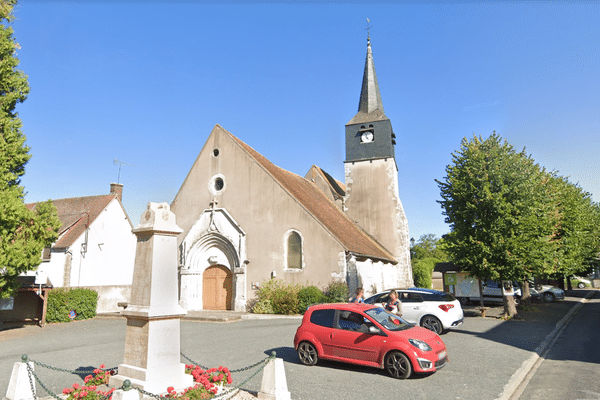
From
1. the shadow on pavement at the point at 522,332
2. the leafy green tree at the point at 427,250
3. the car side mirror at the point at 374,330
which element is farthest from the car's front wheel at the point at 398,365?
the leafy green tree at the point at 427,250

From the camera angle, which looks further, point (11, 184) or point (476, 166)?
point (476, 166)

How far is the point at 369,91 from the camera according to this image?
100ft

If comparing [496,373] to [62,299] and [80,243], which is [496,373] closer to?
[62,299]

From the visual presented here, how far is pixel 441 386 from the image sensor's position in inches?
297

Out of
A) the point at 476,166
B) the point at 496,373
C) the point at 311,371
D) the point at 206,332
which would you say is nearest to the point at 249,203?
the point at 206,332

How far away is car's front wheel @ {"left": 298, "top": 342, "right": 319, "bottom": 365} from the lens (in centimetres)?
923

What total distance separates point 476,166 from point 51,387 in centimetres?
1778

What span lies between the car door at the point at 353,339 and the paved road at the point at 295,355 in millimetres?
386

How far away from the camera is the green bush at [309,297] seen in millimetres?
18031

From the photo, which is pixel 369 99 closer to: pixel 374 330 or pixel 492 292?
pixel 492 292

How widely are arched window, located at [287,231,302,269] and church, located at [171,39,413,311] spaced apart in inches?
1.7

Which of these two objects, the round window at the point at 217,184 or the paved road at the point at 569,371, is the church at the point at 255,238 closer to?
the round window at the point at 217,184

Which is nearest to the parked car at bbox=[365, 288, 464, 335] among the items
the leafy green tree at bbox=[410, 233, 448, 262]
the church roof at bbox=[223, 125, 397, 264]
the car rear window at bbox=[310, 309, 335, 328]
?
the car rear window at bbox=[310, 309, 335, 328]

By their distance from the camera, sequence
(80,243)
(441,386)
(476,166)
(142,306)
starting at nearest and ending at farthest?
(142,306)
(441,386)
(476,166)
(80,243)
